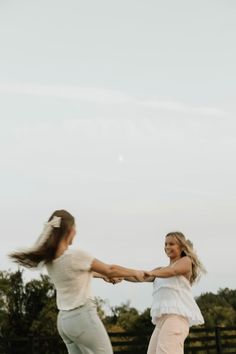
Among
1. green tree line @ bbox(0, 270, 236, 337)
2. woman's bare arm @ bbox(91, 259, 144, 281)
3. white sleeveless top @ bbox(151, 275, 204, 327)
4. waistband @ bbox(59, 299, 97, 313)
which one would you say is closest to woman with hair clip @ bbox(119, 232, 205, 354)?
white sleeveless top @ bbox(151, 275, 204, 327)

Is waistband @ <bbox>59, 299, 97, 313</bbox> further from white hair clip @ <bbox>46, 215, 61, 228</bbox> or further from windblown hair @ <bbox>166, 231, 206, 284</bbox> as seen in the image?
windblown hair @ <bbox>166, 231, 206, 284</bbox>

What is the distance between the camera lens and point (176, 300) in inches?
233

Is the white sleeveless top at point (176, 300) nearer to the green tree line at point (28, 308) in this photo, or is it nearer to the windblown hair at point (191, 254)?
the windblown hair at point (191, 254)

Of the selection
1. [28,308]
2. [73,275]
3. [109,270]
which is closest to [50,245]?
[73,275]

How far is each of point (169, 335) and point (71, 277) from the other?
6.00ft

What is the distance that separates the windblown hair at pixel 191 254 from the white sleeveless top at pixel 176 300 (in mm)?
109

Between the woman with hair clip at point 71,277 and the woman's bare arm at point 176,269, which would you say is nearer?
the woman with hair clip at point 71,277

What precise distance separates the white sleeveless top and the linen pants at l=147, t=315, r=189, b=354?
0.17ft

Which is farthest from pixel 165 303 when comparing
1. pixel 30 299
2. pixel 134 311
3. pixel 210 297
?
pixel 210 297

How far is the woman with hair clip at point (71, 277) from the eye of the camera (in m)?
4.14

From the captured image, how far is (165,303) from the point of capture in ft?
19.4

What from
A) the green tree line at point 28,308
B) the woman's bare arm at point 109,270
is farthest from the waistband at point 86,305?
the green tree line at point 28,308

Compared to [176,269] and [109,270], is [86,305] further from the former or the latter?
[176,269]

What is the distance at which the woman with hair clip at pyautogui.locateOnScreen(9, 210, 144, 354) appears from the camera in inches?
163
